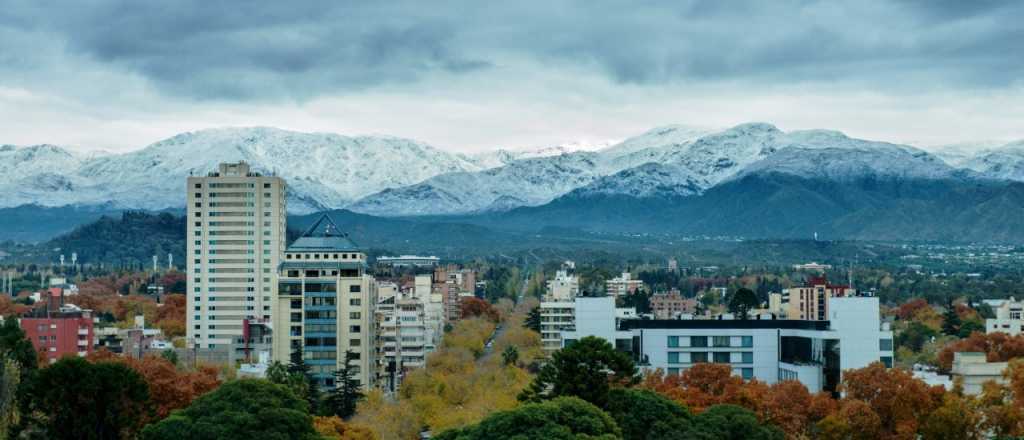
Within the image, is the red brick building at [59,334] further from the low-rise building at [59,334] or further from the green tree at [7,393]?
the green tree at [7,393]

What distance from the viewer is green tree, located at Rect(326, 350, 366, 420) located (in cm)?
7931

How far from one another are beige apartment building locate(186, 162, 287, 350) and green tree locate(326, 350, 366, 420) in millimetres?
31131

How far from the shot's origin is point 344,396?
80562 millimetres

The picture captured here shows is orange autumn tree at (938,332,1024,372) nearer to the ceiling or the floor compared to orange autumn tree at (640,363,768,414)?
nearer to the ceiling

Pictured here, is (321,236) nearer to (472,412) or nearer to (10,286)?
(472,412)

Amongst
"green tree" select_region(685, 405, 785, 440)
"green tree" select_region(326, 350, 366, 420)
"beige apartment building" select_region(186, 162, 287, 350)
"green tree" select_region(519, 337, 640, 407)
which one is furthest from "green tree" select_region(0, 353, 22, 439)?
"beige apartment building" select_region(186, 162, 287, 350)

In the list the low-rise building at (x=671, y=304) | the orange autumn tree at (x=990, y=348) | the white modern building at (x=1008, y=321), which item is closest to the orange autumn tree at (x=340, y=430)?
the orange autumn tree at (x=990, y=348)

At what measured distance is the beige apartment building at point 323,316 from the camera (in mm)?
90562

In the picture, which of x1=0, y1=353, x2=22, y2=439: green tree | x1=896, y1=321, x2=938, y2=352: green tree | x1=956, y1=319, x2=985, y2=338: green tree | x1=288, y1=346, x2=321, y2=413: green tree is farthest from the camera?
x1=956, y1=319, x2=985, y2=338: green tree

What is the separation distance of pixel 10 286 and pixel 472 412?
402 feet

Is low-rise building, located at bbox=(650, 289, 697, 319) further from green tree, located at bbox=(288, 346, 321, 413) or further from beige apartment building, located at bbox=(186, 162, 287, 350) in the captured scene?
green tree, located at bbox=(288, 346, 321, 413)

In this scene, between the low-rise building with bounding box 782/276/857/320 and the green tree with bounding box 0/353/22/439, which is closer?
the green tree with bounding box 0/353/22/439

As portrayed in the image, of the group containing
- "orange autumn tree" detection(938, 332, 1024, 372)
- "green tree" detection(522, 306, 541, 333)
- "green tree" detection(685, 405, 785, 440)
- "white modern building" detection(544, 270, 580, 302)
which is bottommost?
"green tree" detection(685, 405, 785, 440)

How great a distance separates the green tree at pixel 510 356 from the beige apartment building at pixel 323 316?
39.5ft
